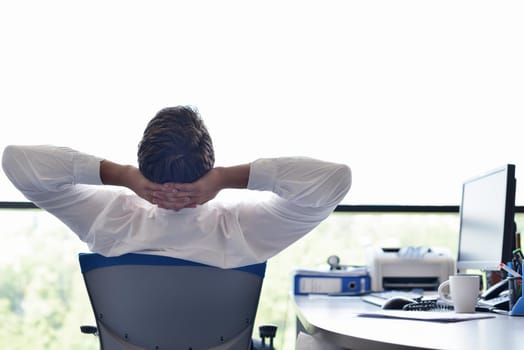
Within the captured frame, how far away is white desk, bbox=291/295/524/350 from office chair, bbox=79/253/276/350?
0.64 ft

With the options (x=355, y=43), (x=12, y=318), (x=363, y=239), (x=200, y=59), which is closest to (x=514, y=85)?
(x=355, y=43)

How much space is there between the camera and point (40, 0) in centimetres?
349

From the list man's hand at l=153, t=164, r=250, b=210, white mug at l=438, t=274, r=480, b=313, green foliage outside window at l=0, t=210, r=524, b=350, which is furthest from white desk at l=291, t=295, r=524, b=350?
green foliage outside window at l=0, t=210, r=524, b=350

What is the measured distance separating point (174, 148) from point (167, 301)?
1.13ft

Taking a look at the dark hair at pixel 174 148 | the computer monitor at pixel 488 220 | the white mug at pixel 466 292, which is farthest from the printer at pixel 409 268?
the dark hair at pixel 174 148

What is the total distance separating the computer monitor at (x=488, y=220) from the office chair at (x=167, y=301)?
87cm

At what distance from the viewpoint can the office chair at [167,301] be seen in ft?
4.94

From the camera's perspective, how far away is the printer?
2.95 m

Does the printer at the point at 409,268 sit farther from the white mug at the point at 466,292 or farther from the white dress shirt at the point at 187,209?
the white dress shirt at the point at 187,209

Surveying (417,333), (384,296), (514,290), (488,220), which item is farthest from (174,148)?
(384,296)

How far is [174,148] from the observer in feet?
5.09

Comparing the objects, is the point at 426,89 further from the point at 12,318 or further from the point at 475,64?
the point at 12,318

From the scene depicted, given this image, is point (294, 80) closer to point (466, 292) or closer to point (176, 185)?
point (466, 292)

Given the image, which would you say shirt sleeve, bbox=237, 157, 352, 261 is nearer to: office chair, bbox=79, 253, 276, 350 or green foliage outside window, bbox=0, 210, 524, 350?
office chair, bbox=79, 253, 276, 350
